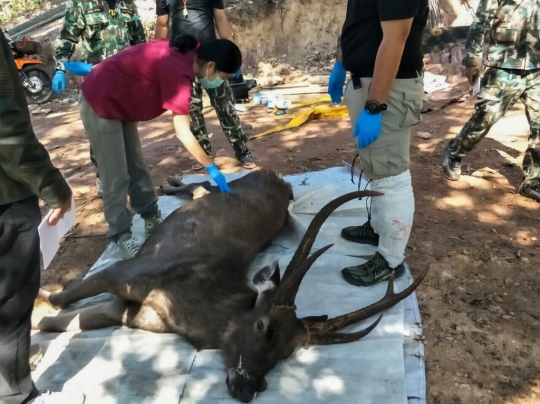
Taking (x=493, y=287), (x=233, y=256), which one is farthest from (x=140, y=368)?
(x=493, y=287)

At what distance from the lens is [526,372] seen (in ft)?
9.12

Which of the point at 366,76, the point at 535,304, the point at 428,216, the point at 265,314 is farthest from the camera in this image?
the point at 428,216

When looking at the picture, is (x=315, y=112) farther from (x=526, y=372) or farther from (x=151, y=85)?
(x=526, y=372)

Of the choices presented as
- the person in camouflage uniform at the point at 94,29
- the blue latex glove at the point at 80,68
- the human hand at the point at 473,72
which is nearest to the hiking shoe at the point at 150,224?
the person in camouflage uniform at the point at 94,29

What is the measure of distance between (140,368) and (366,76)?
2149mm

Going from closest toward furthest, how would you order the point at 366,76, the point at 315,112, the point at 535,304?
the point at 366,76
the point at 535,304
the point at 315,112

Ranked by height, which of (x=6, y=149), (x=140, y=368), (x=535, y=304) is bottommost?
(x=535, y=304)

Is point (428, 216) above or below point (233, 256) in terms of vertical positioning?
below

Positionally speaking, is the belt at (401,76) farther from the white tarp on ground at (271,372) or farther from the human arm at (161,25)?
Answer: the human arm at (161,25)

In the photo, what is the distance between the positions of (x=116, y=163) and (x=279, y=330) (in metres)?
1.79

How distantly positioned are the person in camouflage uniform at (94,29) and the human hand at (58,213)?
2466 millimetres

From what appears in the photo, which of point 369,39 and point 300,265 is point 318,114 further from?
point 300,265

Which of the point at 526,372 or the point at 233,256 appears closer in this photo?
the point at 526,372

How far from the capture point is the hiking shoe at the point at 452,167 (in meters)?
5.02
